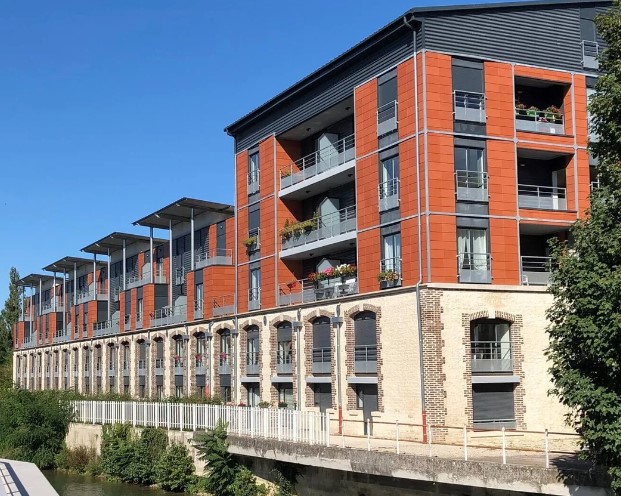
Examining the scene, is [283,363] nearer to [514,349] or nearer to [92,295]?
[514,349]

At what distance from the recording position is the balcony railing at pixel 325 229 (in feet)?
124

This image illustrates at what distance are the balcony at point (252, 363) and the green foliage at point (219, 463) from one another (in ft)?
37.2

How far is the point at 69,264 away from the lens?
263 ft

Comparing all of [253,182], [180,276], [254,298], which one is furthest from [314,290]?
[180,276]

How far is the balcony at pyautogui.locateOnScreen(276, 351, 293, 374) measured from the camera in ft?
132

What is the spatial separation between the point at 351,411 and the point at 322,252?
8.86 metres

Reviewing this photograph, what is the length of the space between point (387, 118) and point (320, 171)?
20.7 ft

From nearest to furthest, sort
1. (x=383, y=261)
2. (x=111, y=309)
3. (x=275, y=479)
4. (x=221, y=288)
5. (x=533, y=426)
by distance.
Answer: (x=275, y=479), (x=533, y=426), (x=383, y=261), (x=221, y=288), (x=111, y=309)

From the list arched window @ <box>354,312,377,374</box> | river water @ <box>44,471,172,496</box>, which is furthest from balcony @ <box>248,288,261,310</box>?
river water @ <box>44,471,172,496</box>

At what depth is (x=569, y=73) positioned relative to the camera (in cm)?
3481

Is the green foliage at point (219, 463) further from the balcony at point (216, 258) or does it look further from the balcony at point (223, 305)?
the balcony at point (216, 258)

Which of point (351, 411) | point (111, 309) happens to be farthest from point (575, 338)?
point (111, 309)

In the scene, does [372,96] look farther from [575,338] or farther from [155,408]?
[575,338]

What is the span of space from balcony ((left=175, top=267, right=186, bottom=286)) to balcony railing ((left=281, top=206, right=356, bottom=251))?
16.3 m
